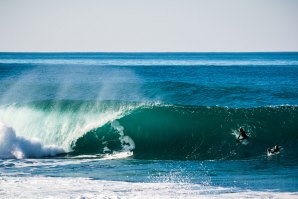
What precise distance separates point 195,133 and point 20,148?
6294 millimetres

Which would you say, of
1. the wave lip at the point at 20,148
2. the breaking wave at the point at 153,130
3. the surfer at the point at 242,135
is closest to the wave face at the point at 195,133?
the breaking wave at the point at 153,130

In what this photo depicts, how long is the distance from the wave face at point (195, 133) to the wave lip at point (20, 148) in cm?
94

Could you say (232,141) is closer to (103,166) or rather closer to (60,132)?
(103,166)

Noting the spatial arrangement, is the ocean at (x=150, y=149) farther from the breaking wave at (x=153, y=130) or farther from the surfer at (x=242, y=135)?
the surfer at (x=242, y=135)

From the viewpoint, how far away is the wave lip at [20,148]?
18.0 metres

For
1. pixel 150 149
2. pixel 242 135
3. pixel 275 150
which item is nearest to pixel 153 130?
pixel 150 149

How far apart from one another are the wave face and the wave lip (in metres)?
0.94

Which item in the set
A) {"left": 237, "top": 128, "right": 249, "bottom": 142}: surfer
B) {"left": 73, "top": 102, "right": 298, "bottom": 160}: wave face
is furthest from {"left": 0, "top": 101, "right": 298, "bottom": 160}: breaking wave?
{"left": 237, "top": 128, "right": 249, "bottom": 142}: surfer

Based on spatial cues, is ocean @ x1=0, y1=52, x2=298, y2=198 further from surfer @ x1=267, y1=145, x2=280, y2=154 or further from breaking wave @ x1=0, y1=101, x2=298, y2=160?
surfer @ x1=267, y1=145, x2=280, y2=154

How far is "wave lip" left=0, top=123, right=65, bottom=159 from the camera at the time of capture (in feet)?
59.2

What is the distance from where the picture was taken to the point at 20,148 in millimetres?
18422

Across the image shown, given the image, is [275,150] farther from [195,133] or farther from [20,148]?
[20,148]

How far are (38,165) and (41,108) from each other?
8445 millimetres

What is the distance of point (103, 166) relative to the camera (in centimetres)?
1558
